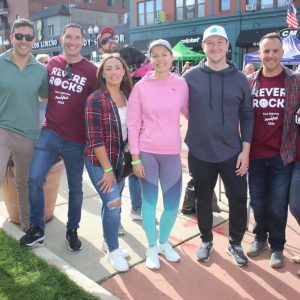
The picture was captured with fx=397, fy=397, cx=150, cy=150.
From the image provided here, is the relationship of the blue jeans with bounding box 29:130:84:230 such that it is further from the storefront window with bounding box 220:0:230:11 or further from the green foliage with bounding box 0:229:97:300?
the storefront window with bounding box 220:0:230:11

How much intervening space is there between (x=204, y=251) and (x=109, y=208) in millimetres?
987

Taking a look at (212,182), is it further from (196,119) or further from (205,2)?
(205,2)

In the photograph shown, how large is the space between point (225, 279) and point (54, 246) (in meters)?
1.66

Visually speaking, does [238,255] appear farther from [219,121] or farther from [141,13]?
[141,13]

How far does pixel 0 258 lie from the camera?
352 centimetres

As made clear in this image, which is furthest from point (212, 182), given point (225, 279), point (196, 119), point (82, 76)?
point (82, 76)

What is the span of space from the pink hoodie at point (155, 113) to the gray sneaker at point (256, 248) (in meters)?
1.24

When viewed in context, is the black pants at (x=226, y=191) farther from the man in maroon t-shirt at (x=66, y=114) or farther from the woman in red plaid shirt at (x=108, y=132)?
the man in maroon t-shirt at (x=66, y=114)

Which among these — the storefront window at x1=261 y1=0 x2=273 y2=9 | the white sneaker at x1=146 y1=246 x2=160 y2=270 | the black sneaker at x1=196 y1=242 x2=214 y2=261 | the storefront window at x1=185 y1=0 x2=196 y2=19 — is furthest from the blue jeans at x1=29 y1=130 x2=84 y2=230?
the storefront window at x1=185 y1=0 x2=196 y2=19

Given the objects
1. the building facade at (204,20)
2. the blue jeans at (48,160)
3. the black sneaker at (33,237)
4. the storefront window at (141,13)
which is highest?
the storefront window at (141,13)

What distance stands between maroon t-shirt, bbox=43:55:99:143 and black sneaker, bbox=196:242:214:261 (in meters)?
1.45

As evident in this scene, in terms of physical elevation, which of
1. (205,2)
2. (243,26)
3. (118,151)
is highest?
(205,2)

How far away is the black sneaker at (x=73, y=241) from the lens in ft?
12.3

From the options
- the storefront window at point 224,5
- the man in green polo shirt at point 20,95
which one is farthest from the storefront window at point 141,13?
the man in green polo shirt at point 20,95
